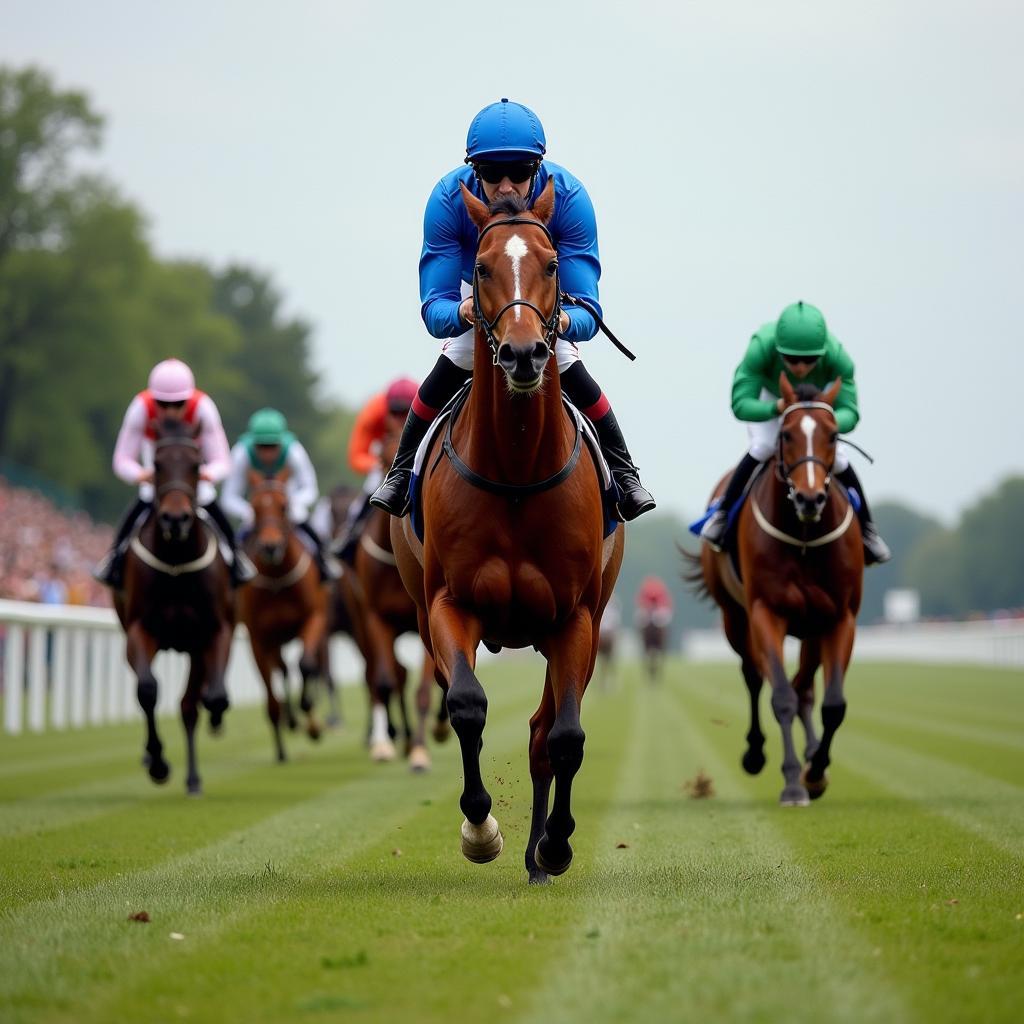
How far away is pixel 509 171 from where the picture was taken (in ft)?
25.3

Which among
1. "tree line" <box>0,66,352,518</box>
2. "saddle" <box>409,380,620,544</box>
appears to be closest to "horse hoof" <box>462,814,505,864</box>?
"saddle" <box>409,380,620,544</box>

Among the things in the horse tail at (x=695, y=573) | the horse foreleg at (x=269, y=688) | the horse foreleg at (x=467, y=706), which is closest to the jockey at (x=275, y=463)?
the horse foreleg at (x=269, y=688)

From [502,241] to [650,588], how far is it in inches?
1548

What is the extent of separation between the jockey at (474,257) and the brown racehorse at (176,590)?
14.0ft

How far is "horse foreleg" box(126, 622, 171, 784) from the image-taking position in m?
12.0

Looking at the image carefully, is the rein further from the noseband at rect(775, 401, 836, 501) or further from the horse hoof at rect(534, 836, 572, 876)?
the noseband at rect(775, 401, 836, 501)

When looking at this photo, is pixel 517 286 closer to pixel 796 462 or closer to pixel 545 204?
pixel 545 204

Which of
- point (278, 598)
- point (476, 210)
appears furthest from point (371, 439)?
point (476, 210)

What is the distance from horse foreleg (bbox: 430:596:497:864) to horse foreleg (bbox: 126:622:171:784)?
499cm

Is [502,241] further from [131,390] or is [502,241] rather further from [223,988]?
[131,390]

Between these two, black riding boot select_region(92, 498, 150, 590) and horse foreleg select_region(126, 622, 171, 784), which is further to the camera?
black riding boot select_region(92, 498, 150, 590)

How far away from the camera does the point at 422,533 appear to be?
26.6 feet

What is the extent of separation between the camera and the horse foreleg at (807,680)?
12250 mm

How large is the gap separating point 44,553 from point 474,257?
94.1ft
